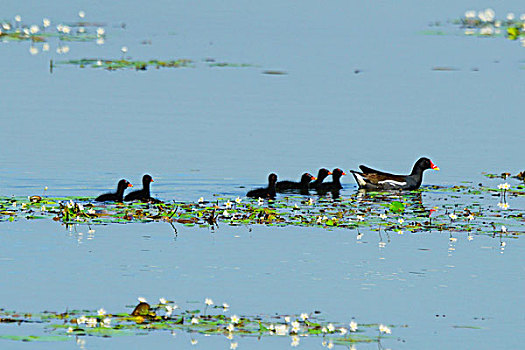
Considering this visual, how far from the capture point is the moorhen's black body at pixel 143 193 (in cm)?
1709

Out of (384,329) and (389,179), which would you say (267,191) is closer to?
(389,179)

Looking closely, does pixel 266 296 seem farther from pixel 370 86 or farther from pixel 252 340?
pixel 370 86

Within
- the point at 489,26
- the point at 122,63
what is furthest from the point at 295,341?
the point at 489,26

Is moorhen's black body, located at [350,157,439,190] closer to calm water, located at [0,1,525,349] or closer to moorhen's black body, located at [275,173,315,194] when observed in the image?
calm water, located at [0,1,525,349]

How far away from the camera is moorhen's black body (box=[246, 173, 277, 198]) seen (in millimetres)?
17344

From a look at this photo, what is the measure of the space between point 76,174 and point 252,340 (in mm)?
8853

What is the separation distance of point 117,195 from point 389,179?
4409mm

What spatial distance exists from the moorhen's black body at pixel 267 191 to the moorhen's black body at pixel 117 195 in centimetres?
164

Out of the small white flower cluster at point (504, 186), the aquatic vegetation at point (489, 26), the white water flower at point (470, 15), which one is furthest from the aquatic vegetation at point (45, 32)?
the small white flower cluster at point (504, 186)

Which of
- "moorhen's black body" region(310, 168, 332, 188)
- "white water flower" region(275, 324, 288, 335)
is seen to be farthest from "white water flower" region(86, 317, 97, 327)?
"moorhen's black body" region(310, 168, 332, 188)

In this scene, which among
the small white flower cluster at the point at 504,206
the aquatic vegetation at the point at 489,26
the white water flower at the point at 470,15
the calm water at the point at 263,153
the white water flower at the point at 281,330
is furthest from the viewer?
the white water flower at the point at 470,15

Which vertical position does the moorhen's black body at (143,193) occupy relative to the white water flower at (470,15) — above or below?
below

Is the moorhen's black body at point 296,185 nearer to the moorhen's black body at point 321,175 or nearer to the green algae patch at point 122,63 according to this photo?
the moorhen's black body at point 321,175

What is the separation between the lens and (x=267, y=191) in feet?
58.0
